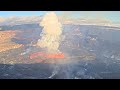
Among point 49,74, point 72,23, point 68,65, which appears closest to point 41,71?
point 49,74

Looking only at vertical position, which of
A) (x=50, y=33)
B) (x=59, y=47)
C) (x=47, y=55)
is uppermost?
(x=50, y=33)

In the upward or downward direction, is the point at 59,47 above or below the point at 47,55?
above

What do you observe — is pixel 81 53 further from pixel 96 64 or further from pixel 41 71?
pixel 41 71

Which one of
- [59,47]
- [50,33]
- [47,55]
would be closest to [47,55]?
[47,55]

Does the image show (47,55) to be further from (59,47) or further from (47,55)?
(59,47)

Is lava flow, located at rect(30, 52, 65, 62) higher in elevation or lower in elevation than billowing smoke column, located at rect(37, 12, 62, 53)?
lower

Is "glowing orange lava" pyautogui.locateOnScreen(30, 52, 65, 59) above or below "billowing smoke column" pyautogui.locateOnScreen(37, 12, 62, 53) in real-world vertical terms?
below

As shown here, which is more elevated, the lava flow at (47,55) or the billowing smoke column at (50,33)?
the billowing smoke column at (50,33)
